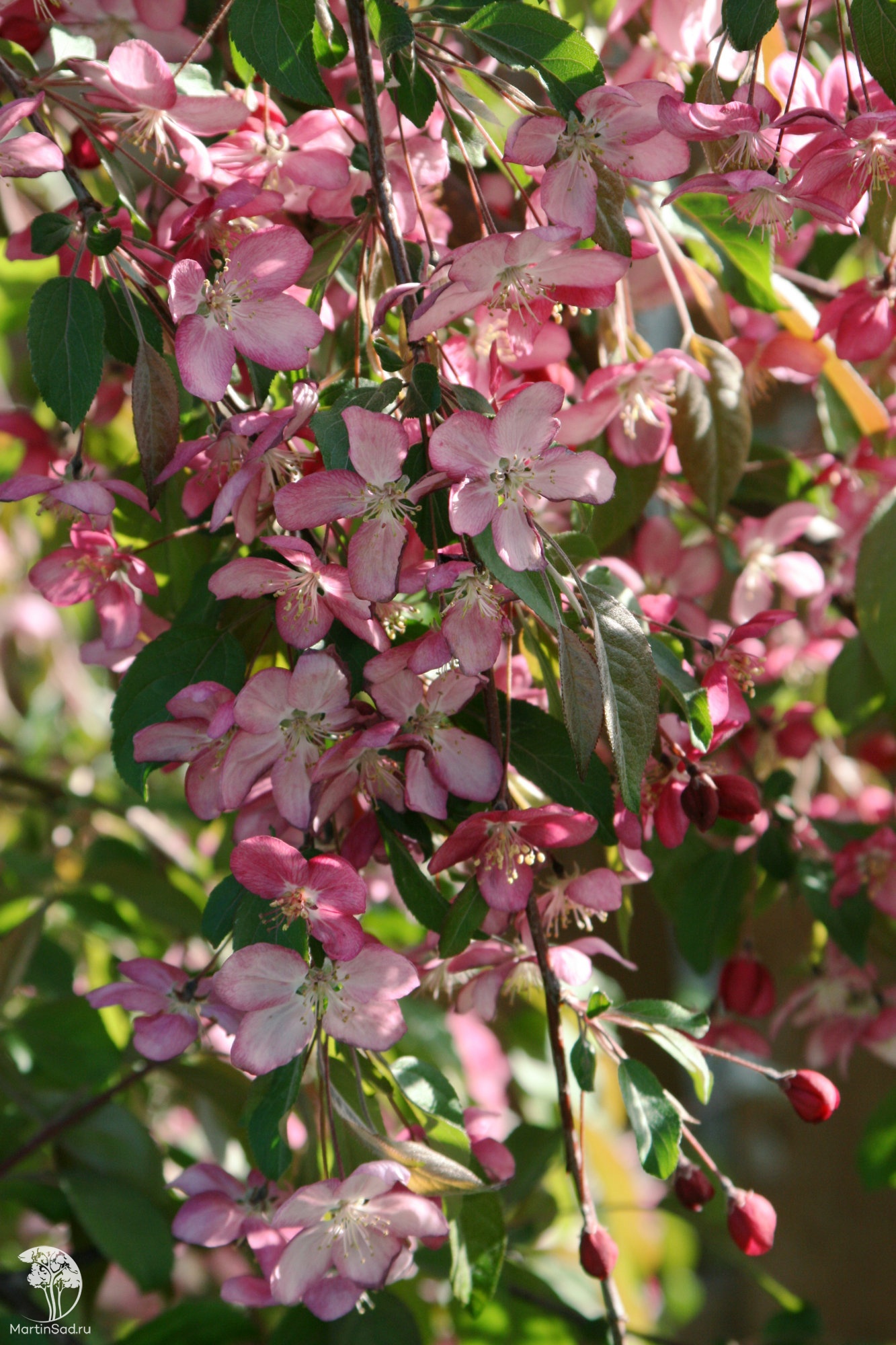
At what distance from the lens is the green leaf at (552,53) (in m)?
0.54

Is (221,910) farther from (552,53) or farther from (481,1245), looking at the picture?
(552,53)

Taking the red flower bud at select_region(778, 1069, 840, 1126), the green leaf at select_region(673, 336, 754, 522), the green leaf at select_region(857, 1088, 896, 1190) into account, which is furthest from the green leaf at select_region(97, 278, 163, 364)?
the green leaf at select_region(857, 1088, 896, 1190)

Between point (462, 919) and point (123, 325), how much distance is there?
39cm

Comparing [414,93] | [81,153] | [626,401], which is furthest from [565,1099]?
[81,153]

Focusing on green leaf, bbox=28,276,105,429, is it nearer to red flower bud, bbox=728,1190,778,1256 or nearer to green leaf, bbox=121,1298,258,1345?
red flower bud, bbox=728,1190,778,1256

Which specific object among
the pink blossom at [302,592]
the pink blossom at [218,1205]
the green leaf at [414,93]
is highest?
the green leaf at [414,93]

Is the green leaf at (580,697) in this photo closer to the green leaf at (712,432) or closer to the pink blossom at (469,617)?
the pink blossom at (469,617)

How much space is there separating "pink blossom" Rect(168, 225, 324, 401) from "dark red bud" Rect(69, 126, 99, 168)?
247 mm

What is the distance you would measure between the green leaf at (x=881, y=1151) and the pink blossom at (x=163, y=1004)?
62 cm

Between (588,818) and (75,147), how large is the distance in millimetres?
564

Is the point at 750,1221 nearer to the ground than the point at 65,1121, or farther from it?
farther from it

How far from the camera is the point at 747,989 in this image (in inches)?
35.8

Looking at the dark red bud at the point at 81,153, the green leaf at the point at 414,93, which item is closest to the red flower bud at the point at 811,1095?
the green leaf at the point at 414,93

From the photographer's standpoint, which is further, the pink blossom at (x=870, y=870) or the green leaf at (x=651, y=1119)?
the pink blossom at (x=870, y=870)
